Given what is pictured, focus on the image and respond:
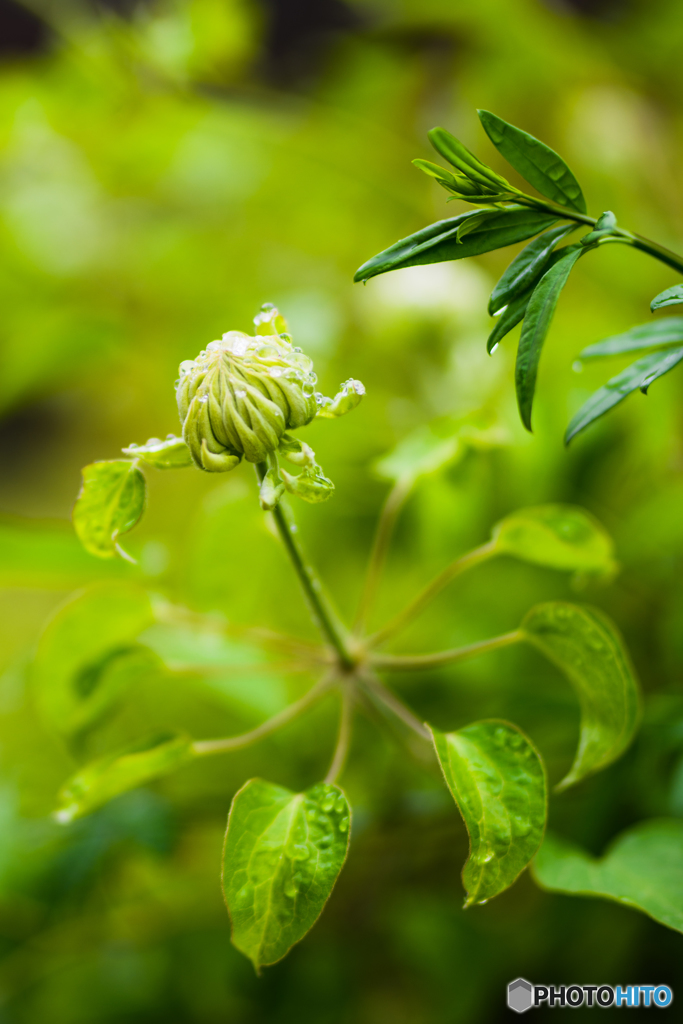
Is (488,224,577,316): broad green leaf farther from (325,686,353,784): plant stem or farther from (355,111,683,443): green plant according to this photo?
(325,686,353,784): plant stem

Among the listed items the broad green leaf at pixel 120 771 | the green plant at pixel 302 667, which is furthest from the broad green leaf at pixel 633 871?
the broad green leaf at pixel 120 771

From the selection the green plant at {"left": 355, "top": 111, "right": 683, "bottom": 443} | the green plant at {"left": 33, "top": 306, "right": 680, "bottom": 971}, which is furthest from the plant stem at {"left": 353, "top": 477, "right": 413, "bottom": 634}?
the green plant at {"left": 355, "top": 111, "right": 683, "bottom": 443}

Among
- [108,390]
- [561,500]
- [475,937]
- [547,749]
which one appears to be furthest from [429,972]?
[108,390]

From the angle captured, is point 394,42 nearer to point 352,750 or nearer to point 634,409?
point 634,409

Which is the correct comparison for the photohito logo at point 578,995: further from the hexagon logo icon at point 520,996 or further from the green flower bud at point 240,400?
the green flower bud at point 240,400

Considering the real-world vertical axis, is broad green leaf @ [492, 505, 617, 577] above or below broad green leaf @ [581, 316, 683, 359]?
below

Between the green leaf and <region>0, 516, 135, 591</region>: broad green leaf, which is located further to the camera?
<region>0, 516, 135, 591</region>: broad green leaf

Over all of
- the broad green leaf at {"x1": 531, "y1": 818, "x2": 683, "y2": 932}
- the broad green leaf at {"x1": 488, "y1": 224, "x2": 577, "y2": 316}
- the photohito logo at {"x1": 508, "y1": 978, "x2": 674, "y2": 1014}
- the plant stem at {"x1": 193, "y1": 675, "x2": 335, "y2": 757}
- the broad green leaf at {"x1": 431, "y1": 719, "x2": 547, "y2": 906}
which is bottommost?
the photohito logo at {"x1": 508, "y1": 978, "x2": 674, "y2": 1014}

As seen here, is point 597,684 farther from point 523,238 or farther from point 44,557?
point 44,557

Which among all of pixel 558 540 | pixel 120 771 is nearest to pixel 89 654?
pixel 120 771
